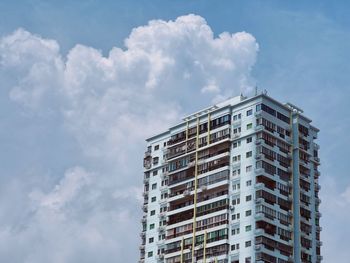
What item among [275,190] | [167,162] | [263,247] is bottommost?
[263,247]

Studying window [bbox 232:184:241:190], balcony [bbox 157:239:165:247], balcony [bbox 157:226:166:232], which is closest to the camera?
window [bbox 232:184:241:190]

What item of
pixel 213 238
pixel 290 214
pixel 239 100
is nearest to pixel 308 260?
pixel 290 214

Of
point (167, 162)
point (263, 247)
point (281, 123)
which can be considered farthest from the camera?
point (167, 162)

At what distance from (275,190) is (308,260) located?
1110 centimetres

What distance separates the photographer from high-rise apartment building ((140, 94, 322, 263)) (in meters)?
111

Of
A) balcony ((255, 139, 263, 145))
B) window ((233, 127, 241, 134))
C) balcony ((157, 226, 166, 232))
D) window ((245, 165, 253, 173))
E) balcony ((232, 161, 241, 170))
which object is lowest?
balcony ((157, 226, 166, 232))

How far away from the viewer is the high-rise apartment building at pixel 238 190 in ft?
364

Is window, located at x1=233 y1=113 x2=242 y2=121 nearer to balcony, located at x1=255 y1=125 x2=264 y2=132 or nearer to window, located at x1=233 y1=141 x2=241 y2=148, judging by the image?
window, located at x1=233 y1=141 x2=241 y2=148

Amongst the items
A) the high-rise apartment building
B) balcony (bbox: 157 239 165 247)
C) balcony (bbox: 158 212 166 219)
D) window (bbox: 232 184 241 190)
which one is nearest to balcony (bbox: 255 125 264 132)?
the high-rise apartment building

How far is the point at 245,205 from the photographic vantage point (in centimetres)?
11131

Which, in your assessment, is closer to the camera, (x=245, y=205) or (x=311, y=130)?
(x=245, y=205)

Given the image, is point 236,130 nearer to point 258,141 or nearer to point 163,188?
point 258,141

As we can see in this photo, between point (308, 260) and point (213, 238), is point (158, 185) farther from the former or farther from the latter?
point (308, 260)

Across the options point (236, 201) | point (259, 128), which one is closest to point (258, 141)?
point (259, 128)
